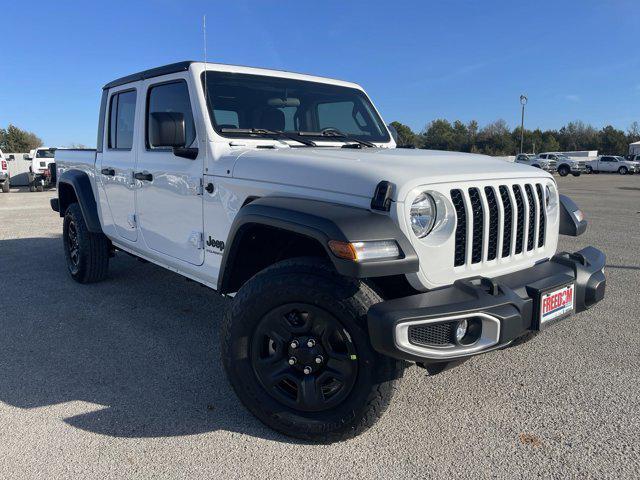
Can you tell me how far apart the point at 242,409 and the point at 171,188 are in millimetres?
1620

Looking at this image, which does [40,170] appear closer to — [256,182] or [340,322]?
[256,182]

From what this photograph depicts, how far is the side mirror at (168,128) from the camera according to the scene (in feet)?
10.4

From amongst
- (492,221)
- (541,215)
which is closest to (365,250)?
(492,221)

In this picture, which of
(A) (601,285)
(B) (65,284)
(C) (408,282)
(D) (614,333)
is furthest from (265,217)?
(B) (65,284)

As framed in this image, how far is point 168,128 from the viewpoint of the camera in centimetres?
319

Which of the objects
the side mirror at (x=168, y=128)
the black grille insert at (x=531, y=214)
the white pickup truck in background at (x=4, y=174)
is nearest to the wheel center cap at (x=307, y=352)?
the black grille insert at (x=531, y=214)

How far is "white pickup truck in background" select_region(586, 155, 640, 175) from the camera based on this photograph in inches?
1610

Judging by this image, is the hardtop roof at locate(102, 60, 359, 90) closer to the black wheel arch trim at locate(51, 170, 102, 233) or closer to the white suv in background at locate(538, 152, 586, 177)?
the black wheel arch trim at locate(51, 170, 102, 233)

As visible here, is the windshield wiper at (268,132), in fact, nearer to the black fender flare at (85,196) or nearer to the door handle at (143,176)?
the door handle at (143,176)

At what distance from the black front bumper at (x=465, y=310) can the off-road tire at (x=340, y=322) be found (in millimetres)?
171

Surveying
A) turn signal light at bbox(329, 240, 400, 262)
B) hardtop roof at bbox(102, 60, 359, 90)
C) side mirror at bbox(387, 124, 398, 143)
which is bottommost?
turn signal light at bbox(329, 240, 400, 262)

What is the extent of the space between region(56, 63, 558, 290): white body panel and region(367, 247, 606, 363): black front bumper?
162mm

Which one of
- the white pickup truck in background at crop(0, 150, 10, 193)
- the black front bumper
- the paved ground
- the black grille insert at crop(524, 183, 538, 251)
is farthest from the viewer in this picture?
the white pickup truck in background at crop(0, 150, 10, 193)

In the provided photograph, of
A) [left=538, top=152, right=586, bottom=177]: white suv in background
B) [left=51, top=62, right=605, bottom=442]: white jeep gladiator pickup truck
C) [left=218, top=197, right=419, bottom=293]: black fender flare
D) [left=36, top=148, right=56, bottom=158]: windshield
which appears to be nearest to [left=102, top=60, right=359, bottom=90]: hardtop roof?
[left=51, top=62, right=605, bottom=442]: white jeep gladiator pickup truck
